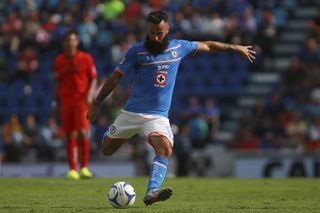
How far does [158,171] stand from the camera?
400 inches

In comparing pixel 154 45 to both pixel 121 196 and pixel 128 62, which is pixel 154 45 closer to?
pixel 128 62

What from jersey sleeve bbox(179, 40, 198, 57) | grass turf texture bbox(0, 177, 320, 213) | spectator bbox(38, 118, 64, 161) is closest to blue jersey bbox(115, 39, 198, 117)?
jersey sleeve bbox(179, 40, 198, 57)

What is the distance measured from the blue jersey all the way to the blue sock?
66 centimetres

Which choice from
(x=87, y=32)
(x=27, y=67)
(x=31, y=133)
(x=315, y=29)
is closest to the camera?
(x=31, y=133)

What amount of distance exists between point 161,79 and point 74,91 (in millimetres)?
6177

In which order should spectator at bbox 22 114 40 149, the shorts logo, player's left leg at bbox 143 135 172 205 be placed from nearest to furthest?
player's left leg at bbox 143 135 172 205
the shorts logo
spectator at bbox 22 114 40 149

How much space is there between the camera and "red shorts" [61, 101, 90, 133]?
16531 millimetres

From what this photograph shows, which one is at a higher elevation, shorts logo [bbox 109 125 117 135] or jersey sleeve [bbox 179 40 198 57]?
jersey sleeve [bbox 179 40 198 57]

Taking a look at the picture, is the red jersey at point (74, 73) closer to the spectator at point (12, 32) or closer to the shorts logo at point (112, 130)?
the shorts logo at point (112, 130)

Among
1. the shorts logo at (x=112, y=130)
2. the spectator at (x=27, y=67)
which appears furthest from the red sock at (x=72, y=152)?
the spectator at (x=27, y=67)

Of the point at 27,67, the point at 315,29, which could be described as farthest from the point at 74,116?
the point at 27,67

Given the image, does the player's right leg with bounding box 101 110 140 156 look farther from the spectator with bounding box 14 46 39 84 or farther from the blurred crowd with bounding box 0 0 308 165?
the spectator with bounding box 14 46 39 84

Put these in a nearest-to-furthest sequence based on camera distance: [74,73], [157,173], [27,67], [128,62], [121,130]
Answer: [157,173] < [128,62] < [121,130] < [74,73] < [27,67]

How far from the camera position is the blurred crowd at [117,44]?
24188mm
